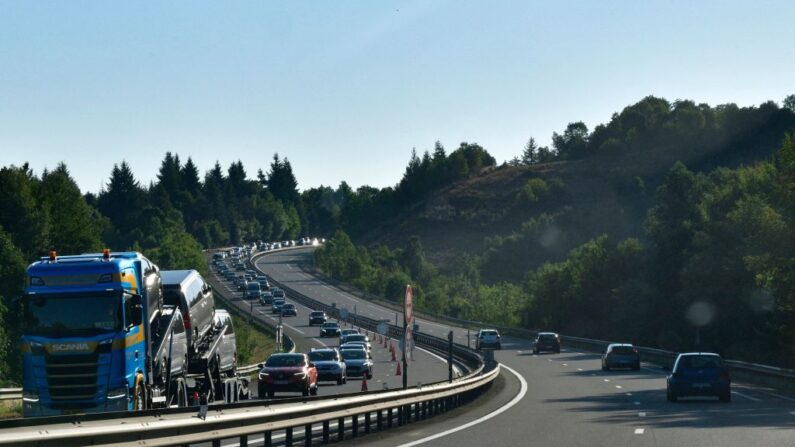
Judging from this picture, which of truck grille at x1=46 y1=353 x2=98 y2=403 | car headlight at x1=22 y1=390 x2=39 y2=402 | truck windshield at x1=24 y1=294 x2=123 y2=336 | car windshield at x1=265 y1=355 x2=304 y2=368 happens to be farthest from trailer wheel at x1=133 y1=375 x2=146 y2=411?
car windshield at x1=265 y1=355 x2=304 y2=368

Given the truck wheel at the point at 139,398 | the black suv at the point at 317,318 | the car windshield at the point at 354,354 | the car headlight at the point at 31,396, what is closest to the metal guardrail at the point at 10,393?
the truck wheel at the point at 139,398

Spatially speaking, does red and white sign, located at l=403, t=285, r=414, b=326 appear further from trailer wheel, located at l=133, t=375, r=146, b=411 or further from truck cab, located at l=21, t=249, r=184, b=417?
truck cab, located at l=21, t=249, r=184, b=417

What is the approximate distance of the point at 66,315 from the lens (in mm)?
24609

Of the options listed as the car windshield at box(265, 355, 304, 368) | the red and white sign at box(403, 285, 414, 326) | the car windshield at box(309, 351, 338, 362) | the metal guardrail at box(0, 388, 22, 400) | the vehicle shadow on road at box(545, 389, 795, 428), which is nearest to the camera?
the vehicle shadow on road at box(545, 389, 795, 428)

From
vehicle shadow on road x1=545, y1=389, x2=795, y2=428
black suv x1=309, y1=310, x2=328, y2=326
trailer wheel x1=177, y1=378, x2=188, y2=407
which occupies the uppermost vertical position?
black suv x1=309, y1=310, x2=328, y2=326

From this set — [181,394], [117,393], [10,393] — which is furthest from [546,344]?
[117,393]

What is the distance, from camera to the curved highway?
851 inches

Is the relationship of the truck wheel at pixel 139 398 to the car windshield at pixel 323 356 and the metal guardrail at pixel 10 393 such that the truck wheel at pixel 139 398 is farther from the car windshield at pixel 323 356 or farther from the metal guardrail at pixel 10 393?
the car windshield at pixel 323 356

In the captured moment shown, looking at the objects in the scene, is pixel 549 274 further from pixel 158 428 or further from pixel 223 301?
pixel 158 428

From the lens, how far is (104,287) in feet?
81.0

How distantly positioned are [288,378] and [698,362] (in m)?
12.5

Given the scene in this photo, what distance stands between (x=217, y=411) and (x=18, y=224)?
400ft

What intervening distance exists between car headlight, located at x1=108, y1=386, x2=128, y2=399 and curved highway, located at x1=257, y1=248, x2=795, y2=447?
4798 mm

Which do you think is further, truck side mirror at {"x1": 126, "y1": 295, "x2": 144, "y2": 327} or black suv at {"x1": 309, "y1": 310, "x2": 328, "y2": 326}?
black suv at {"x1": 309, "y1": 310, "x2": 328, "y2": 326}
